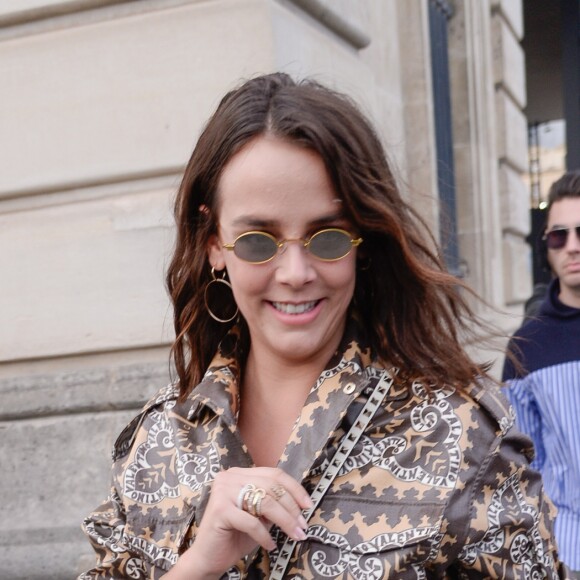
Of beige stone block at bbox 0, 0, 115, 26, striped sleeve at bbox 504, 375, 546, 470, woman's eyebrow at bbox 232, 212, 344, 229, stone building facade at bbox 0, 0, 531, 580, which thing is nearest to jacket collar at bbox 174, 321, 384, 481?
woman's eyebrow at bbox 232, 212, 344, 229

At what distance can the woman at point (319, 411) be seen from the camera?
1.59 meters

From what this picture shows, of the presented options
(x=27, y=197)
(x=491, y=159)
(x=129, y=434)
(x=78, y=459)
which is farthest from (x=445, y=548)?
(x=491, y=159)

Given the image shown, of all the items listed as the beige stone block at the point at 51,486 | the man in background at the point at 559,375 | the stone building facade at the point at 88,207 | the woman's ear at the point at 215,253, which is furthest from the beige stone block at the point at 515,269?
the woman's ear at the point at 215,253

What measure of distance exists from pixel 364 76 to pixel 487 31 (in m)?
3.24

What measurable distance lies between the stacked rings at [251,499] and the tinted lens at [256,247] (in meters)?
0.43

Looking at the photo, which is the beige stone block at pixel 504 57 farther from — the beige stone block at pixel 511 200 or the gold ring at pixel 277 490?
the gold ring at pixel 277 490

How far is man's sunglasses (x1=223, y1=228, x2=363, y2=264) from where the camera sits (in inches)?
66.2

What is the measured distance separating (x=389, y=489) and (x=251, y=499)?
0.28m

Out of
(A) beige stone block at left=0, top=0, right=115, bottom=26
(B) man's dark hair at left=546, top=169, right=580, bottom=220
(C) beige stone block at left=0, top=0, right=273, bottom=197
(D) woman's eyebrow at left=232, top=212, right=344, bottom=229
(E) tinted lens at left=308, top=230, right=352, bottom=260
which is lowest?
(B) man's dark hair at left=546, top=169, right=580, bottom=220

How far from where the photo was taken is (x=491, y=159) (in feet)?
25.0

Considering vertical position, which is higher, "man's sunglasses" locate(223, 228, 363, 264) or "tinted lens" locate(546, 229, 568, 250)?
"man's sunglasses" locate(223, 228, 363, 264)

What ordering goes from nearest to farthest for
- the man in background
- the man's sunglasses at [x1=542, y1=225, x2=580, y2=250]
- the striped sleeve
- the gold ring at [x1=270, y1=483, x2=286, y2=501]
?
1. the gold ring at [x1=270, y1=483, x2=286, y2=501]
2. the man in background
3. the striped sleeve
4. the man's sunglasses at [x1=542, y1=225, x2=580, y2=250]

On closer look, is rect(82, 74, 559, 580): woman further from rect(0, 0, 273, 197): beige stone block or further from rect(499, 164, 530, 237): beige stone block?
rect(499, 164, 530, 237): beige stone block

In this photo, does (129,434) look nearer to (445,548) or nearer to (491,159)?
(445,548)
